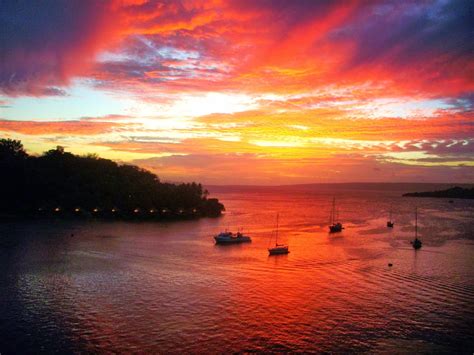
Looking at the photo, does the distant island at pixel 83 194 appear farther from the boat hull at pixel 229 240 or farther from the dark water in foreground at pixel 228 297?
the boat hull at pixel 229 240

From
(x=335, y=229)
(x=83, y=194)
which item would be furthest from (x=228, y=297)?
(x=83, y=194)

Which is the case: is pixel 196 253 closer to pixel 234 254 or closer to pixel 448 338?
pixel 234 254

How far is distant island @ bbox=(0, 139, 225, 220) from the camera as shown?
118375 mm

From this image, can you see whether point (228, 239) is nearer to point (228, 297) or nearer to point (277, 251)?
point (277, 251)

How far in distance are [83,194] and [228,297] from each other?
307ft

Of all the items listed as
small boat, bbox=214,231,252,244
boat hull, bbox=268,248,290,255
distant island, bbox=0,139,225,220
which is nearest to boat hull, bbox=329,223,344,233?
small boat, bbox=214,231,252,244

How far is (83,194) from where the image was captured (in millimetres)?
124125

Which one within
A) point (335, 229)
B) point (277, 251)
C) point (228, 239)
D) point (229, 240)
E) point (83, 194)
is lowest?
point (277, 251)

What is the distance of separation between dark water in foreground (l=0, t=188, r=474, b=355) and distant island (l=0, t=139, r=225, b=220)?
4294 cm

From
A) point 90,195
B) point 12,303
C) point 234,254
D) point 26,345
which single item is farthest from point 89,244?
point 90,195

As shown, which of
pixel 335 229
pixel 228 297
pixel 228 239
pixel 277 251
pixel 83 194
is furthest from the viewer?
pixel 83 194

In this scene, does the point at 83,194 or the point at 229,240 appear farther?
the point at 83,194

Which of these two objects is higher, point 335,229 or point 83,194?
point 83,194

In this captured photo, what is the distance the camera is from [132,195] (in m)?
127
